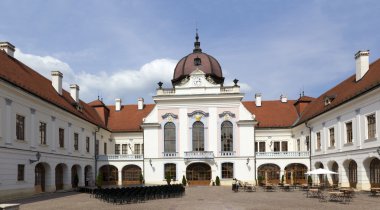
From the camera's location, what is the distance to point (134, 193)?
73.2ft

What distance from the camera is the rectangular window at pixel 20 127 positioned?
2498 cm

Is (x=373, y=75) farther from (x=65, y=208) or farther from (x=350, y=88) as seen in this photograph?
(x=65, y=208)

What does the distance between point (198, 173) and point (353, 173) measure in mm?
15663

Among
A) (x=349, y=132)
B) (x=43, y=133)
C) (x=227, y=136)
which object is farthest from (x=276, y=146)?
(x=43, y=133)

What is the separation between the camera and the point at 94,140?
1626 inches

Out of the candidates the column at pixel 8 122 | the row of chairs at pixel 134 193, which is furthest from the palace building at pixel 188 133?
the row of chairs at pixel 134 193

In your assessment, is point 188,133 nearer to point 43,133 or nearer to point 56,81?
point 56,81

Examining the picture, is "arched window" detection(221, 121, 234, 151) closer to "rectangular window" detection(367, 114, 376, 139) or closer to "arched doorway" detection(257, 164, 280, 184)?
"arched doorway" detection(257, 164, 280, 184)

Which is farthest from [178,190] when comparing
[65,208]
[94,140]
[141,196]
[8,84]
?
[94,140]

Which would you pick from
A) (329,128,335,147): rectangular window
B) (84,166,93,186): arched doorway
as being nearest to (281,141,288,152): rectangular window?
(329,128,335,147): rectangular window

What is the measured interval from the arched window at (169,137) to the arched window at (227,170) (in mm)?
5478

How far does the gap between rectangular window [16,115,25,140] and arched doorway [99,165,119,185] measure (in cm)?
1783

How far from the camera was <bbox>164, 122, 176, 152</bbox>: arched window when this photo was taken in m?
41.4

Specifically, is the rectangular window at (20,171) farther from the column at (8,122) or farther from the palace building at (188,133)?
the column at (8,122)
